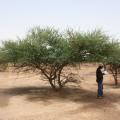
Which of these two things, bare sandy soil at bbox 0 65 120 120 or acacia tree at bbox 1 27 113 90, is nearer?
bare sandy soil at bbox 0 65 120 120

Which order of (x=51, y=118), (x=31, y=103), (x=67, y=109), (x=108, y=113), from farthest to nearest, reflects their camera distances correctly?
(x=31, y=103) < (x=67, y=109) < (x=108, y=113) < (x=51, y=118)

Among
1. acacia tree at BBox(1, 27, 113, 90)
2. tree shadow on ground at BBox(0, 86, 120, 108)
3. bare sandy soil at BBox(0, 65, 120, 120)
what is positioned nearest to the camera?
bare sandy soil at BBox(0, 65, 120, 120)

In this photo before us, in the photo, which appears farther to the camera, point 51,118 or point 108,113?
point 108,113

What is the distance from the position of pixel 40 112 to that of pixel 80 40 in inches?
235

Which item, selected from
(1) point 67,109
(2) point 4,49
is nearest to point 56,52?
(2) point 4,49

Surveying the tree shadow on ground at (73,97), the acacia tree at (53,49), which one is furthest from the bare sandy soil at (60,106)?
the acacia tree at (53,49)

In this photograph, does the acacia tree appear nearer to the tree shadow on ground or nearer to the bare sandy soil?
the tree shadow on ground

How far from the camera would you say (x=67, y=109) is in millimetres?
14977

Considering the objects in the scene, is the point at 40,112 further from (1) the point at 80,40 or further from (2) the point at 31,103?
(1) the point at 80,40

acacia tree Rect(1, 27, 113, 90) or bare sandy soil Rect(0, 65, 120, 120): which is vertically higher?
acacia tree Rect(1, 27, 113, 90)

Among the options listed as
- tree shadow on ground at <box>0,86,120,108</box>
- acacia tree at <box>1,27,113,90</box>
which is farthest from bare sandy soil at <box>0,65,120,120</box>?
acacia tree at <box>1,27,113,90</box>

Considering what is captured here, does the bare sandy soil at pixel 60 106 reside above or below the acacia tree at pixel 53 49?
below

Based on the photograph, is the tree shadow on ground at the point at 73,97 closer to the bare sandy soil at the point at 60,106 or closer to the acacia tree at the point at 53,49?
the bare sandy soil at the point at 60,106

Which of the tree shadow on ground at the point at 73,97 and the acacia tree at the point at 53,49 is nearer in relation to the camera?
the tree shadow on ground at the point at 73,97
